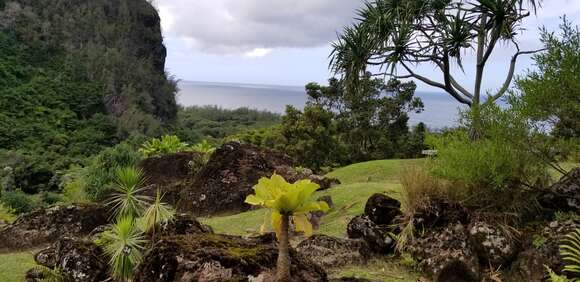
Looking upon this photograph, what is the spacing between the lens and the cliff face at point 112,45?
158ft

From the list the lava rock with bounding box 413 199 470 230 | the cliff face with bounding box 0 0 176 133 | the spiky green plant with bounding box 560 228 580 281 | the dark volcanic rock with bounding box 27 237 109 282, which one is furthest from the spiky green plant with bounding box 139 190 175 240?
the cliff face with bounding box 0 0 176 133

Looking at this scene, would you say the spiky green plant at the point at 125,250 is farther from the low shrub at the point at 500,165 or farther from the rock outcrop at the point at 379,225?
the low shrub at the point at 500,165

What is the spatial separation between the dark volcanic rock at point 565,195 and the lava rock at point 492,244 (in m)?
0.78

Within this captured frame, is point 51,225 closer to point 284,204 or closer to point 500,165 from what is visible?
point 284,204

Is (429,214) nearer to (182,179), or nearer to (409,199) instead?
(409,199)

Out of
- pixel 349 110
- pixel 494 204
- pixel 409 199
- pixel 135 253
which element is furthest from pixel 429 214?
pixel 349 110

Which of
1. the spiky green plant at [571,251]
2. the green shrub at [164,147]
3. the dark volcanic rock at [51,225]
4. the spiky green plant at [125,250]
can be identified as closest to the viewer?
the spiky green plant at [571,251]

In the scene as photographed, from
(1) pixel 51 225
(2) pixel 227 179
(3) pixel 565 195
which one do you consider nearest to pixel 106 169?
(2) pixel 227 179

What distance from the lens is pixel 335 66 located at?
11148 mm

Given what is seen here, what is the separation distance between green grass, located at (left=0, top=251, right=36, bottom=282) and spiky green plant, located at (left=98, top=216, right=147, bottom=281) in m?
1.71

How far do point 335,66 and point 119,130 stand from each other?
35.8 meters

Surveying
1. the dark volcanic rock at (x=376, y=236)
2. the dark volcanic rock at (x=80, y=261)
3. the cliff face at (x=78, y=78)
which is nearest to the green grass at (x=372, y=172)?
the dark volcanic rock at (x=376, y=236)

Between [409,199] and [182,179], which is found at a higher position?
[409,199]

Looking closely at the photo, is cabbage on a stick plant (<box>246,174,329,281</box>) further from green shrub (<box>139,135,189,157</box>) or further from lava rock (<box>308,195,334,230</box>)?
green shrub (<box>139,135,189,157</box>)
